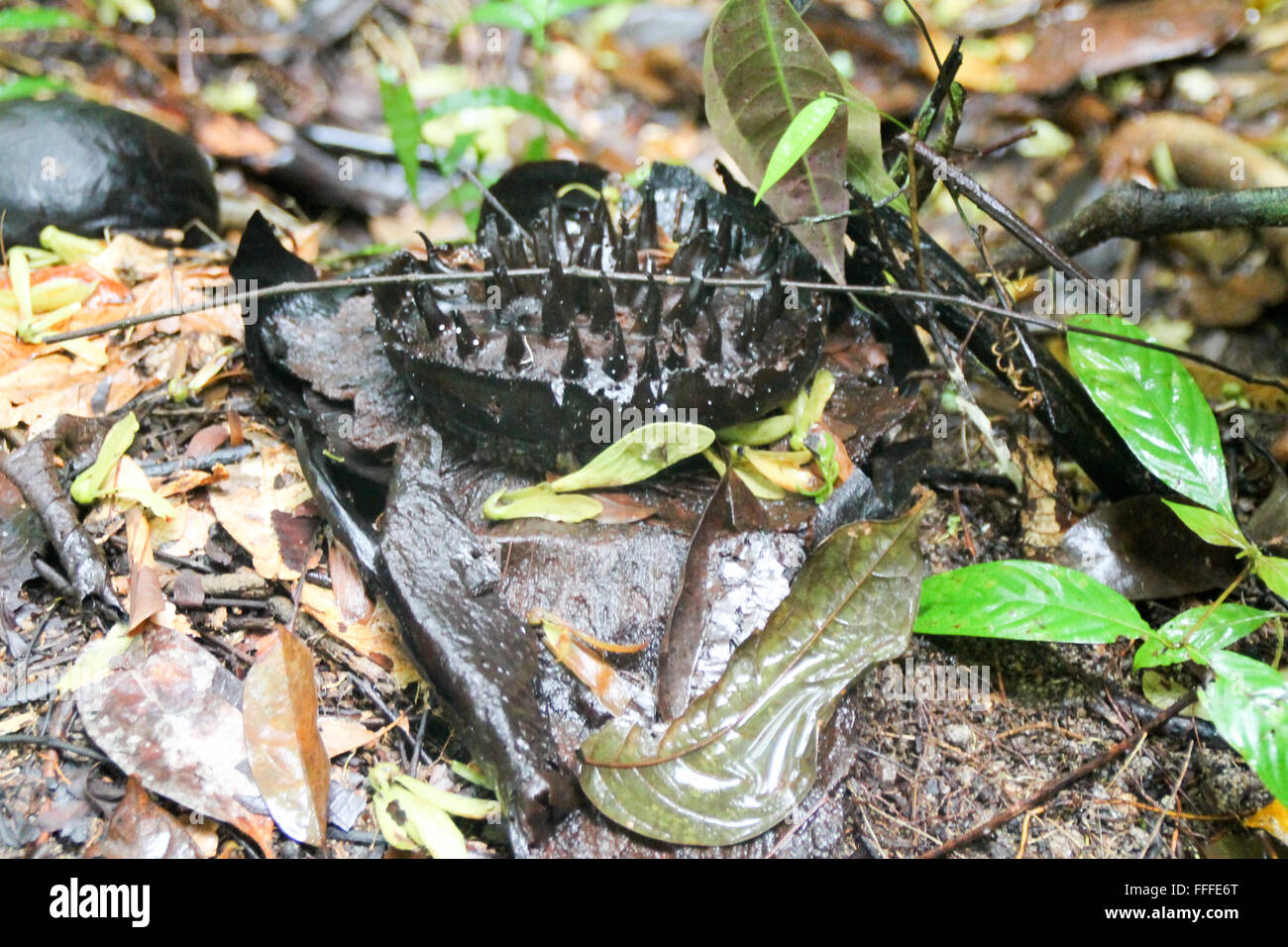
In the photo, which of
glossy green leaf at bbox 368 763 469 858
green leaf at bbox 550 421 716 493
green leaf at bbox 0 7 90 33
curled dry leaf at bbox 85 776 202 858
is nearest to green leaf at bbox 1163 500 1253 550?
green leaf at bbox 550 421 716 493

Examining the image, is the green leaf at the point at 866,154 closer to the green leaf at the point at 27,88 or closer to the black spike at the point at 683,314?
the black spike at the point at 683,314

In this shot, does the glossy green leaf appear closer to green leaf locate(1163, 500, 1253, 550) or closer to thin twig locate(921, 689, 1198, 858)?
thin twig locate(921, 689, 1198, 858)

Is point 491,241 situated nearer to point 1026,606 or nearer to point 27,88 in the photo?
point 1026,606

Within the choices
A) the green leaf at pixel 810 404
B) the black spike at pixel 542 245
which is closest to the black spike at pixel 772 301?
the green leaf at pixel 810 404

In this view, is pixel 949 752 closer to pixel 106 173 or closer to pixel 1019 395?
pixel 1019 395

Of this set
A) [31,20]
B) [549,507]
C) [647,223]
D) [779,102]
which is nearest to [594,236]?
[647,223]
